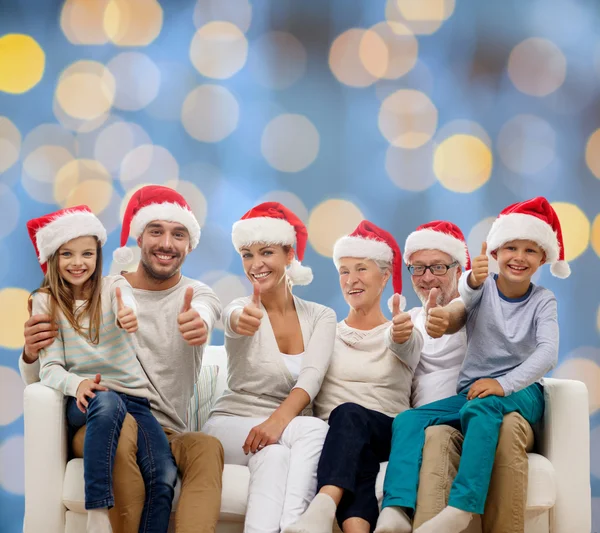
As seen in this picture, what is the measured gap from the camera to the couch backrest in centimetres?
261

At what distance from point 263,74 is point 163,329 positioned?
137cm

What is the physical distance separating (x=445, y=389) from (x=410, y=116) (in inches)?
50.9

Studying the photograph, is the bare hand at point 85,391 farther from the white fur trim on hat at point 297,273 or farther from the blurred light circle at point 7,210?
the blurred light circle at point 7,210

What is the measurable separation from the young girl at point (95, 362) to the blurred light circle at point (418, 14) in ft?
5.27

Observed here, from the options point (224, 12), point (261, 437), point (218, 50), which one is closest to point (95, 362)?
point (261, 437)

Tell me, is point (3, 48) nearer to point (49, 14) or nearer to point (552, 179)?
point (49, 14)

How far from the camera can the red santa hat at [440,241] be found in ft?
8.41

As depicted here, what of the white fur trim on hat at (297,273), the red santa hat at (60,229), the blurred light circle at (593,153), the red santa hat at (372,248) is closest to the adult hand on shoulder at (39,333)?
the red santa hat at (60,229)

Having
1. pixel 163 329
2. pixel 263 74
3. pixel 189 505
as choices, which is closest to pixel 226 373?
pixel 163 329

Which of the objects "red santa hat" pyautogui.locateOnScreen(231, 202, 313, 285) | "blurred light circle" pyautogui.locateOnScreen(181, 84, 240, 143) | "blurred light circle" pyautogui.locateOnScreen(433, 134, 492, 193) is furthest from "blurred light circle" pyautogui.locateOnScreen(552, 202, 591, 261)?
"blurred light circle" pyautogui.locateOnScreen(181, 84, 240, 143)

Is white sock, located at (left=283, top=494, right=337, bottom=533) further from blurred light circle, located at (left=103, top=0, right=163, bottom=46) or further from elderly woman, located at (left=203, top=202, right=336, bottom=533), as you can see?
blurred light circle, located at (left=103, top=0, right=163, bottom=46)

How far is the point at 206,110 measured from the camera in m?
3.19

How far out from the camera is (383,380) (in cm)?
236

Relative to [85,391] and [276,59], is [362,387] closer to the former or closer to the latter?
[85,391]
